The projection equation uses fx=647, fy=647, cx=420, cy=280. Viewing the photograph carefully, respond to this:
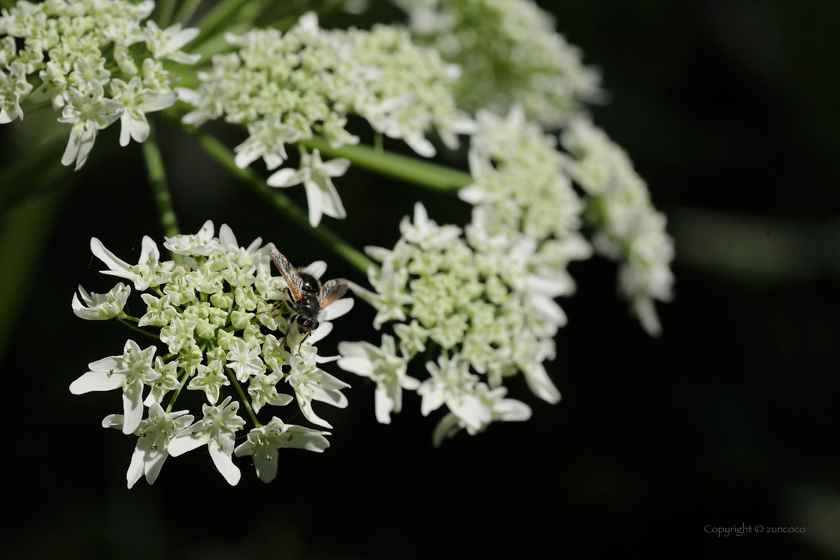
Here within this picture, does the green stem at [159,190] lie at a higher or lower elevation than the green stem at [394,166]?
lower

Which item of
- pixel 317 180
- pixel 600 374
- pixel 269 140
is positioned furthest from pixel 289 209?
pixel 600 374

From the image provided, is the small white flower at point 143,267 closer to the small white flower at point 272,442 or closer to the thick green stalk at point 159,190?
the thick green stalk at point 159,190

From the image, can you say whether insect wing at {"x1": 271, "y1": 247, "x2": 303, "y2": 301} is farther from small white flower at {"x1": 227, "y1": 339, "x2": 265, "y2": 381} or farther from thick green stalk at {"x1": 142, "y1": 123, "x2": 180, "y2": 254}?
thick green stalk at {"x1": 142, "y1": 123, "x2": 180, "y2": 254}

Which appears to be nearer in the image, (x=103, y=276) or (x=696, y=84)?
(x=103, y=276)

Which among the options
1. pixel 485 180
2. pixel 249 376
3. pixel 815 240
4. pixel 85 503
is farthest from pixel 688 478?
pixel 85 503

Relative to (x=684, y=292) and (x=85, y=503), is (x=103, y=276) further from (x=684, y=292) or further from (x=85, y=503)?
(x=684, y=292)

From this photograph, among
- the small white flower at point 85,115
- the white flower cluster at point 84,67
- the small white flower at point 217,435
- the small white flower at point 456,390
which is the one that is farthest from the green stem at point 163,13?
the small white flower at point 456,390

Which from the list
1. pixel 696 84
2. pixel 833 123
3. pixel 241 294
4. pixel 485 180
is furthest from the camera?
pixel 696 84
